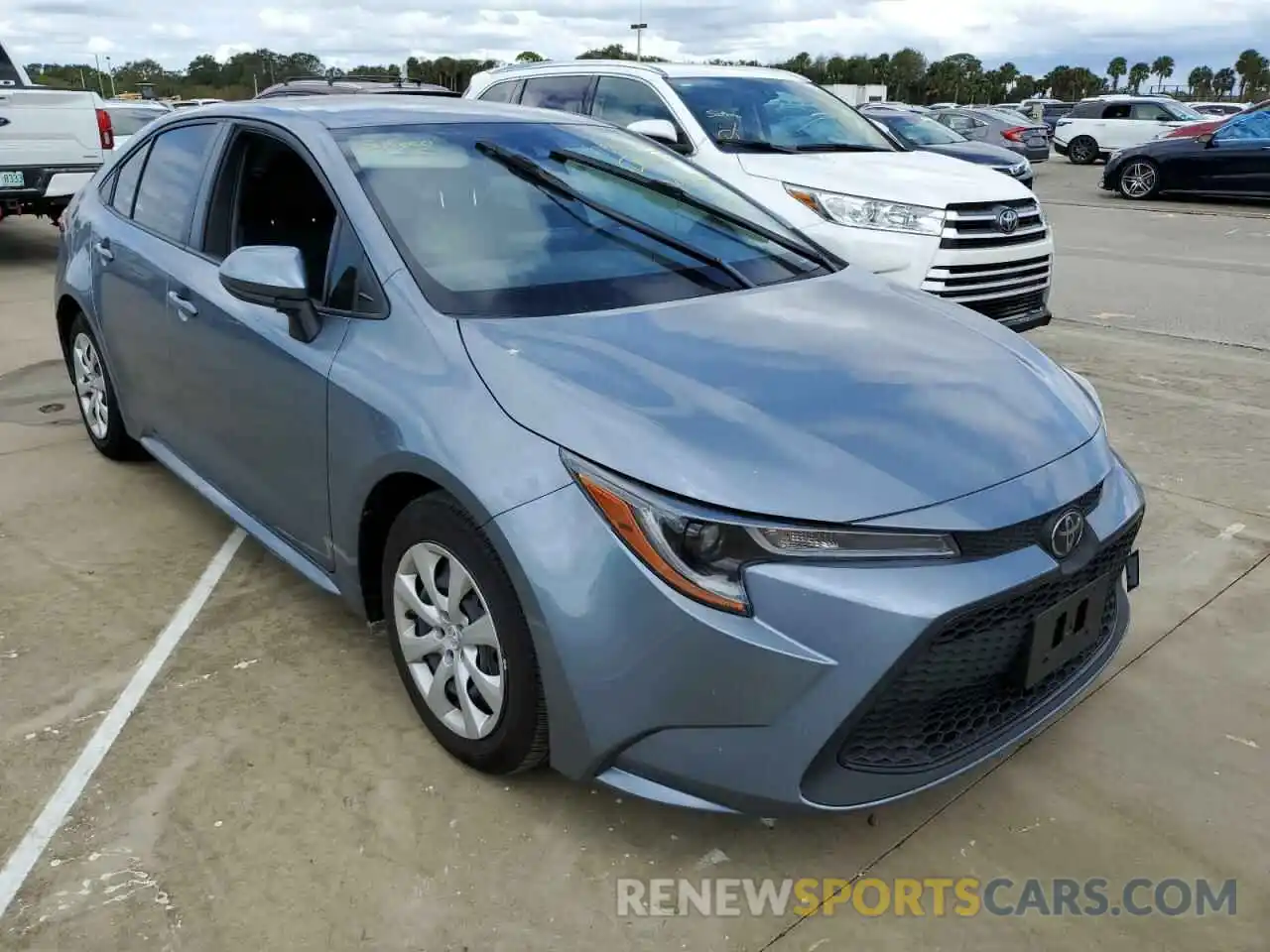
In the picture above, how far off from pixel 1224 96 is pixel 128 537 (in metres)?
117

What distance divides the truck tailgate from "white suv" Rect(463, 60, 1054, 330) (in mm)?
4784

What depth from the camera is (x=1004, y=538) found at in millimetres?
2094

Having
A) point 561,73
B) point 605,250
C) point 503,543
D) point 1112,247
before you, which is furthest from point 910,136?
point 503,543

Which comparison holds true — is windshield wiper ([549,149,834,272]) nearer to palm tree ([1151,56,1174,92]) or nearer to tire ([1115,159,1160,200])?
tire ([1115,159,1160,200])

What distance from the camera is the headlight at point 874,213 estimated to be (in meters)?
5.76

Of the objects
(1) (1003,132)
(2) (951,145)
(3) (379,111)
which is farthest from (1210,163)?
(3) (379,111)

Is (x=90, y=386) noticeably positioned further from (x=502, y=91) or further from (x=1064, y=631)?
(x=502, y=91)

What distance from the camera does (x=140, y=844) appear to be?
238 cm

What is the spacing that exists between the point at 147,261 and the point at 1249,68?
122 m

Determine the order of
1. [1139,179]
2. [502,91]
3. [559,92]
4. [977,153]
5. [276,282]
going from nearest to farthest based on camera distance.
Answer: [276,282]
[559,92]
[502,91]
[977,153]
[1139,179]

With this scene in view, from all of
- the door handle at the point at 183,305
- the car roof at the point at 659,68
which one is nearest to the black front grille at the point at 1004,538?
the door handle at the point at 183,305

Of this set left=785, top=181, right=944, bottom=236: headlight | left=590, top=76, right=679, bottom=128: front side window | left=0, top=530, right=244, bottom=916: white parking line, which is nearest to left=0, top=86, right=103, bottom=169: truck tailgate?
left=590, top=76, right=679, bottom=128: front side window

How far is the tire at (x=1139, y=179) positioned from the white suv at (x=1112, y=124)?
9244mm

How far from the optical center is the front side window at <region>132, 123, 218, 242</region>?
3609mm
